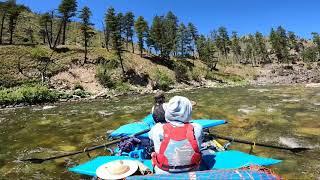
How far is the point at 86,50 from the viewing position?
2625 inches

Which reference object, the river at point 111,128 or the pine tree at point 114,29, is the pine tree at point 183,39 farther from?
the river at point 111,128

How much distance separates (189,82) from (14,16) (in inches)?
1385

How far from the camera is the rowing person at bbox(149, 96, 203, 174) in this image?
7.07m

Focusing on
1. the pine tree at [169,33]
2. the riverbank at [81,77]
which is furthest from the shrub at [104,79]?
the pine tree at [169,33]

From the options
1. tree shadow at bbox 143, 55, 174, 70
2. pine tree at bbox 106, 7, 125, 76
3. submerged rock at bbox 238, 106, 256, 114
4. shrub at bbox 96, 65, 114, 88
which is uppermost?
pine tree at bbox 106, 7, 125, 76

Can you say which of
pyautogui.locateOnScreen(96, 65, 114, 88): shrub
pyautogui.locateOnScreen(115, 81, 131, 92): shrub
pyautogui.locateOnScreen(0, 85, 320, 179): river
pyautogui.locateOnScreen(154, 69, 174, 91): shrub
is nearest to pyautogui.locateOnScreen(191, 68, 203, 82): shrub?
pyautogui.locateOnScreen(154, 69, 174, 91): shrub

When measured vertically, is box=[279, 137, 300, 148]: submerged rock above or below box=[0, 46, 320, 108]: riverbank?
below

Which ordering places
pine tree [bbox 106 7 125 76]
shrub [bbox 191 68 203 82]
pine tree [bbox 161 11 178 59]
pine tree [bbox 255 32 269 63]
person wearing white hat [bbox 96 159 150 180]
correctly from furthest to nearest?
pine tree [bbox 255 32 269 63] → pine tree [bbox 161 11 178 59] → shrub [bbox 191 68 203 82] → pine tree [bbox 106 7 125 76] → person wearing white hat [bbox 96 159 150 180]

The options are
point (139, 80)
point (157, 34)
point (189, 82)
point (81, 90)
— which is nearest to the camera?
point (81, 90)

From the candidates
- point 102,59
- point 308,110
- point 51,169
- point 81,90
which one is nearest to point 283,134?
point 308,110

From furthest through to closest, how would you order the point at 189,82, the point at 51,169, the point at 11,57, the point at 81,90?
1. the point at 189,82
2. the point at 11,57
3. the point at 81,90
4. the point at 51,169

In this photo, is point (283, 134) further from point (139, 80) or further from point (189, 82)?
point (189, 82)

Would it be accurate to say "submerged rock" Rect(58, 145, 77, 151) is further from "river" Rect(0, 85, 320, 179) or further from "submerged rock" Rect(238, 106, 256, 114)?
"submerged rock" Rect(238, 106, 256, 114)

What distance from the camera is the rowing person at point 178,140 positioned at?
7.07 m
